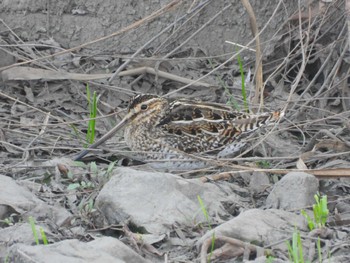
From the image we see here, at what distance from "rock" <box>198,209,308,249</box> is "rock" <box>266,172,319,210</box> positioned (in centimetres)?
26

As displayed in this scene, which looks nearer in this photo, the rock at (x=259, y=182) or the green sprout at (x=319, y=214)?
the green sprout at (x=319, y=214)

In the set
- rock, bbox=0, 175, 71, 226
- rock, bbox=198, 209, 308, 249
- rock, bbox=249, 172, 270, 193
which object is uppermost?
rock, bbox=198, 209, 308, 249

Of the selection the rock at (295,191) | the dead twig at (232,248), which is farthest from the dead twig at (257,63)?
the dead twig at (232,248)

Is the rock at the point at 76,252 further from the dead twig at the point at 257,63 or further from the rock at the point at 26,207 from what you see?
the dead twig at the point at 257,63

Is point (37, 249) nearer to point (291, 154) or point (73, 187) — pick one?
point (73, 187)

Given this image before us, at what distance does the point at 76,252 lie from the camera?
4.27 m

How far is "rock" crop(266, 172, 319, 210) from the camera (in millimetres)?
5445

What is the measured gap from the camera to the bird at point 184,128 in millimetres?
6695

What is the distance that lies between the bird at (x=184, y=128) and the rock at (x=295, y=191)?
111 cm

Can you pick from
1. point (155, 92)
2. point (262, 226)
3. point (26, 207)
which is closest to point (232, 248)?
point (262, 226)

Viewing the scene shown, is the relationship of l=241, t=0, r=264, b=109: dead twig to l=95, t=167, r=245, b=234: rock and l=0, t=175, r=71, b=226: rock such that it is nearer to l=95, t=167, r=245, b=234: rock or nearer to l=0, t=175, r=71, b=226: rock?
l=95, t=167, r=245, b=234: rock

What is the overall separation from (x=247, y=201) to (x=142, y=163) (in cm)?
125

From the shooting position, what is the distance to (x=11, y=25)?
805cm

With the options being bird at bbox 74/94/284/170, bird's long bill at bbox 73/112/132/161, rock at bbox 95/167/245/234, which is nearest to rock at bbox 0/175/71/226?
Result: rock at bbox 95/167/245/234
